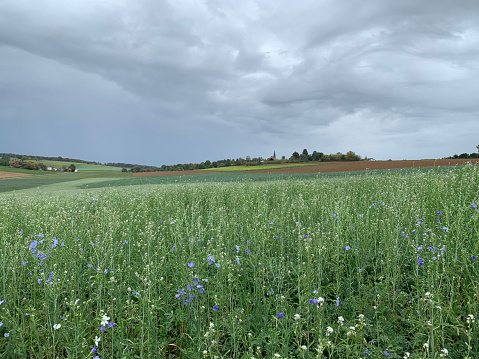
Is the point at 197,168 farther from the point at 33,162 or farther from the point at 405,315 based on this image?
the point at 405,315

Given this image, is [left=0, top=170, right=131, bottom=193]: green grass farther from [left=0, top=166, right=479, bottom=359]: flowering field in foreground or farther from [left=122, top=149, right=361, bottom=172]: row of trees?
[left=0, top=166, right=479, bottom=359]: flowering field in foreground

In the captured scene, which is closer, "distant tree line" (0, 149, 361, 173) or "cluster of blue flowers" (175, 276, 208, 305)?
"cluster of blue flowers" (175, 276, 208, 305)

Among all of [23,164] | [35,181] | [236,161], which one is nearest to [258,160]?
[236,161]

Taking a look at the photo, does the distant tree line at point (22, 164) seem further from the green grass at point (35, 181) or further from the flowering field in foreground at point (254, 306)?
the flowering field in foreground at point (254, 306)

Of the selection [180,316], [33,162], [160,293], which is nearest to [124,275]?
[160,293]

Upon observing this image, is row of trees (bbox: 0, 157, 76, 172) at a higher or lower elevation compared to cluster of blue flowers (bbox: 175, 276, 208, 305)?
higher

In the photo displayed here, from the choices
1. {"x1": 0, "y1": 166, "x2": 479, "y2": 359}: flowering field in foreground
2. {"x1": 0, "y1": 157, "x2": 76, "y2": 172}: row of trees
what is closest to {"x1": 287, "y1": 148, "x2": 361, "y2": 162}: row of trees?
{"x1": 0, "y1": 166, "x2": 479, "y2": 359}: flowering field in foreground

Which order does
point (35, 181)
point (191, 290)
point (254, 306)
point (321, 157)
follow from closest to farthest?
1. point (191, 290)
2. point (254, 306)
3. point (35, 181)
4. point (321, 157)

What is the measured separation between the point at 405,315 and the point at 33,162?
76993 millimetres

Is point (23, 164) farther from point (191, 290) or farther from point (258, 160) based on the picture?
point (191, 290)

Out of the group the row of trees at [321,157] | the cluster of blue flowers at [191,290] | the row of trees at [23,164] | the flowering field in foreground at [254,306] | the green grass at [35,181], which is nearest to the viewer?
the flowering field in foreground at [254,306]

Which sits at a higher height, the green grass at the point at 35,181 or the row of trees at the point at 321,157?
the row of trees at the point at 321,157

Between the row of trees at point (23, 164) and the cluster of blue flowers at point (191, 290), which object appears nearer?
the cluster of blue flowers at point (191, 290)

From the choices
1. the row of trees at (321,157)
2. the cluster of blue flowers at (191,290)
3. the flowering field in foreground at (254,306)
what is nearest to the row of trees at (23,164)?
the row of trees at (321,157)
